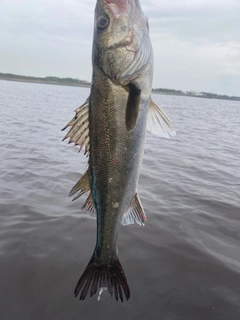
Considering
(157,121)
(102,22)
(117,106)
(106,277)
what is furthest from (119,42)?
(106,277)

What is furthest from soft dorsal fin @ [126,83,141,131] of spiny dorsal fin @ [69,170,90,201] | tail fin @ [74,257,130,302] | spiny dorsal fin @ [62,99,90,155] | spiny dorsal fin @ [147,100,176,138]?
tail fin @ [74,257,130,302]

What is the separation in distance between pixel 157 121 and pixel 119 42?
2.32 ft

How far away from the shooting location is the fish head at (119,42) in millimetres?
2271

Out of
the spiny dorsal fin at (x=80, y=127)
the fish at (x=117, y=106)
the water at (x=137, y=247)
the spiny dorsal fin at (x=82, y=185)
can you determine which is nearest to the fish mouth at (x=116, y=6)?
the fish at (x=117, y=106)

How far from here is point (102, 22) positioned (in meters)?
2.31

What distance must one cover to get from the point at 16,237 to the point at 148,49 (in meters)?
3.87

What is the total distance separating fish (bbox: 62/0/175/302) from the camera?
→ 7.47ft

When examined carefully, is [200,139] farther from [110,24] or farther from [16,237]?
[110,24]

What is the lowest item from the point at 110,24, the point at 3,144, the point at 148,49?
the point at 3,144

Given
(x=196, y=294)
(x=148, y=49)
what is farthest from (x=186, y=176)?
(x=148, y=49)

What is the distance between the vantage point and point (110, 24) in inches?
91.0

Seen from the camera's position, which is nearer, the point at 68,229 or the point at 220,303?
the point at 220,303

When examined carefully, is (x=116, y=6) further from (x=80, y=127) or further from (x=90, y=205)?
(x=90, y=205)

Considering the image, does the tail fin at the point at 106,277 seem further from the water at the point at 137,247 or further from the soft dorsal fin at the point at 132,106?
the soft dorsal fin at the point at 132,106
